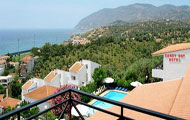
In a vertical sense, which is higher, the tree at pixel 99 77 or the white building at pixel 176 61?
the white building at pixel 176 61

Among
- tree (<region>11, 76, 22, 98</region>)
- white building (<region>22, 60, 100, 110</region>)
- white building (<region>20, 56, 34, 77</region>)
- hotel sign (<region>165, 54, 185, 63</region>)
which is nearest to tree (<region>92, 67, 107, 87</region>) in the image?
white building (<region>22, 60, 100, 110</region>)

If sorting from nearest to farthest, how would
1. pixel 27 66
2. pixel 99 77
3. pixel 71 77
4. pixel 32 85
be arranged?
pixel 99 77, pixel 71 77, pixel 32 85, pixel 27 66

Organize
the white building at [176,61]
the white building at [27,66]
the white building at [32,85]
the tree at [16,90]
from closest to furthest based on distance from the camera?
the white building at [176,61]
the white building at [32,85]
the tree at [16,90]
the white building at [27,66]

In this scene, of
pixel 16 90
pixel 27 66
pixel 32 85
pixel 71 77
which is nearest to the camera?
pixel 71 77

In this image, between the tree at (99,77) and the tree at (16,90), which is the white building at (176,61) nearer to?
the tree at (99,77)

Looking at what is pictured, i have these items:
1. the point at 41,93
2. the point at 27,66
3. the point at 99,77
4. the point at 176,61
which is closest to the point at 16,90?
the point at 27,66

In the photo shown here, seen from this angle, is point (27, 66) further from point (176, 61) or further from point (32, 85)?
point (176, 61)

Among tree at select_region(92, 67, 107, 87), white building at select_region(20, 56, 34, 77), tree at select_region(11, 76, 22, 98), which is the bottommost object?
tree at select_region(11, 76, 22, 98)

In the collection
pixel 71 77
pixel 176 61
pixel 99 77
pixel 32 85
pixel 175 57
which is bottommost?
pixel 32 85

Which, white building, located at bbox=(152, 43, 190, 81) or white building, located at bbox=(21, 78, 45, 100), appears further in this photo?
white building, located at bbox=(21, 78, 45, 100)

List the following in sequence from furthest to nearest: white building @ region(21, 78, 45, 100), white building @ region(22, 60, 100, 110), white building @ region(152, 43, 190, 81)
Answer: white building @ region(21, 78, 45, 100)
white building @ region(22, 60, 100, 110)
white building @ region(152, 43, 190, 81)

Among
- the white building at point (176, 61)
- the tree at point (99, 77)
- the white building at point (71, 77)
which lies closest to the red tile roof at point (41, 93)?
the white building at point (71, 77)

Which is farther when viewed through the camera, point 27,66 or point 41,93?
point 27,66

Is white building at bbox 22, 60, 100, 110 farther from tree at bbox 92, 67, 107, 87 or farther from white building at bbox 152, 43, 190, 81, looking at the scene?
white building at bbox 152, 43, 190, 81
